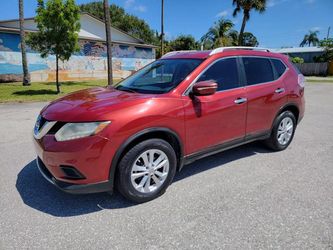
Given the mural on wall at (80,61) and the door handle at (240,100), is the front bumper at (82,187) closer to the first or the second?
the door handle at (240,100)

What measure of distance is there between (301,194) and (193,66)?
2153 millimetres

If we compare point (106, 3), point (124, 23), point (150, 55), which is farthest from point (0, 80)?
point (124, 23)

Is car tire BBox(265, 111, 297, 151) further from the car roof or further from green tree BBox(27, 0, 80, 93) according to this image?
green tree BBox(27, 0, 80, 93)

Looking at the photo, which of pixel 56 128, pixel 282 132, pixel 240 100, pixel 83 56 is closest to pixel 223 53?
pixel 240 100

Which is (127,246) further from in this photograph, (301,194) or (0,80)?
(0,80)

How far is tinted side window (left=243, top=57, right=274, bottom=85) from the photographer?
13.7 feet

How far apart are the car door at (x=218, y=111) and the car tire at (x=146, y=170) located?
1.25 ft

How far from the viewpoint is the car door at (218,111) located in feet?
11.3

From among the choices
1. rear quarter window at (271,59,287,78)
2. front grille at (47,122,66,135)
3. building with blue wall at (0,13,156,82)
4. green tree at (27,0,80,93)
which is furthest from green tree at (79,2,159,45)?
front grille at (47,122,66,135)

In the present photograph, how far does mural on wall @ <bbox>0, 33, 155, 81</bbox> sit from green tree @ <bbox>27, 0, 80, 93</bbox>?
22.7ft

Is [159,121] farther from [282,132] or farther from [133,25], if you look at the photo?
[133,25]

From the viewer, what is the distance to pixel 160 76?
4105mm

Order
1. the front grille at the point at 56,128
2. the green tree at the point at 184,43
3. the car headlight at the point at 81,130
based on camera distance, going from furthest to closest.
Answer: the green tree at the point at 184,43 → the front grille at the point at 56,128 → the car headlight at the point at 81,130

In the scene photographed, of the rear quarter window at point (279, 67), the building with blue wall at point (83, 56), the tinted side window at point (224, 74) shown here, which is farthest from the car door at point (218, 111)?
the building with blue wall at point (83, 56)
